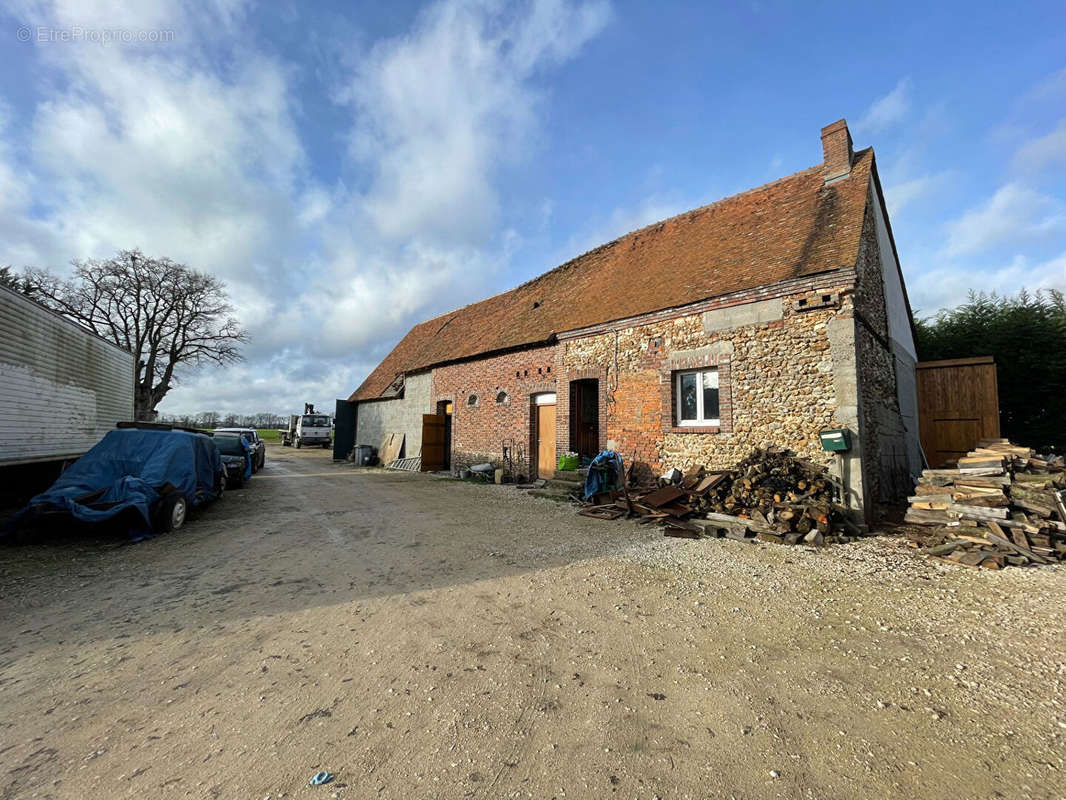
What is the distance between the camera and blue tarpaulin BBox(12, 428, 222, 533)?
19.2 ft

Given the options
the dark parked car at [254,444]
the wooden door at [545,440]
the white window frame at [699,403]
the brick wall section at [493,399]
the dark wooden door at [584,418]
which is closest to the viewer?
the white window frame at [699,403]

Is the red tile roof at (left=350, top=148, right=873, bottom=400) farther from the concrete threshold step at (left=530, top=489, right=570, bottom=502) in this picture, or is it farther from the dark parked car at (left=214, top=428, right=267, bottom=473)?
the dark parked car at (left=214, top=428, right=267, bottom=473)

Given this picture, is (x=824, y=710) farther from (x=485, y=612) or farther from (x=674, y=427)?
(x=674, y=427)

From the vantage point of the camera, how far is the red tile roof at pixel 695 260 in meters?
8.72

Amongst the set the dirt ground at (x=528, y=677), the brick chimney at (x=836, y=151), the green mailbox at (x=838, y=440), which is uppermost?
the brick chimney at (x=836, y=151)

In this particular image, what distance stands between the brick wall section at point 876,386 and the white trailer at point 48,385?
14.3 meters

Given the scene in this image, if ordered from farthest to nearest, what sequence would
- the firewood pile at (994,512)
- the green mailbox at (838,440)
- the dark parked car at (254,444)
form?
the dark parked car at (254,444), the green mailbox at (838,440), the firewood pile at (994,512)

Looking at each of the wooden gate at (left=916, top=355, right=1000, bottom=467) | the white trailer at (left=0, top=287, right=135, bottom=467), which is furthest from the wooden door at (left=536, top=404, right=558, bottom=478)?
the white trailer at (left=0, top=287, right=135, bottom=467)

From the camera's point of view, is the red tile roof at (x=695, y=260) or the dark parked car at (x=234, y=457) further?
the dark parked car at (x=234, y=457)

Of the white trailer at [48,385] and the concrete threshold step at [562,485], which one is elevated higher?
the white trailer at [48,385]

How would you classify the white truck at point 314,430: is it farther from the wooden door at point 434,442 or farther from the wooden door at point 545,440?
the wooden door at point 545,440

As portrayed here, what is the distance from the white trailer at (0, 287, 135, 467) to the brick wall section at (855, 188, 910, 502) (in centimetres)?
1430

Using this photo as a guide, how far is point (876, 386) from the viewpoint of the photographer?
833cm

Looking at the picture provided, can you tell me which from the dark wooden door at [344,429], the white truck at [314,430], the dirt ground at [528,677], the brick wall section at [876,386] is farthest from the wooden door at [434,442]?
the white truck at [314,430]
